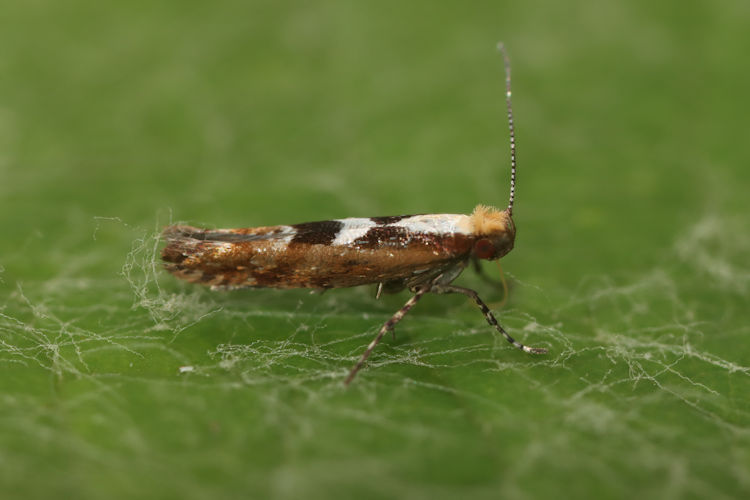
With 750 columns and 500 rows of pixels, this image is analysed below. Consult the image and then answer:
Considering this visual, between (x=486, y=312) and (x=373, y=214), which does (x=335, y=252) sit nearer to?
(x=486, y=312)

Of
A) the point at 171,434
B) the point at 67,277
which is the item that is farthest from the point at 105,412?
the point at 67,277

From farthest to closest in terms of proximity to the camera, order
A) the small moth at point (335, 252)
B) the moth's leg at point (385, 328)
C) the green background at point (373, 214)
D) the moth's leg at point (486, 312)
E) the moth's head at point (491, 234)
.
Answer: the moth's head at point (491, 234)
the small moth at point (335, 252)
the moth's leg at point (486, 312)
the moth's leg at point (385, 328)
the green background at point (373, 214)

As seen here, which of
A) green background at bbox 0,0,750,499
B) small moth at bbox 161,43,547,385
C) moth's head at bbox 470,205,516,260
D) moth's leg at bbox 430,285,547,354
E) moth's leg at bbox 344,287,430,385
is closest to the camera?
green background at bbox 0,0,750,499

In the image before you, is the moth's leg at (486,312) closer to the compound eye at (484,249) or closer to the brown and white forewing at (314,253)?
the brown and white forewing at (314,253)

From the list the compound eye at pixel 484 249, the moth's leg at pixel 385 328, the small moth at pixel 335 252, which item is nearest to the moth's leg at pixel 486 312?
the small moth at pixel 335 252

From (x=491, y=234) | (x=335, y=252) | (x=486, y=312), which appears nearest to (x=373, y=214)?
(x=335, y=252)

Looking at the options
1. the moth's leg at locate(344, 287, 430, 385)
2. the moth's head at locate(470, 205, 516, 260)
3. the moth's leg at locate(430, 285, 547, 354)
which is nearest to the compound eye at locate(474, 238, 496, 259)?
the moth's head at locate(470, 205, 516, 260)

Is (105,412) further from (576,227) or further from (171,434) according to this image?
(576,227)

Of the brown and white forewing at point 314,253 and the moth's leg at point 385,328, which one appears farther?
the brown and white forewing at point 314,253

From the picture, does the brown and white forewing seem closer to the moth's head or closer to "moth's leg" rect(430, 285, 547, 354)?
the moth's head
